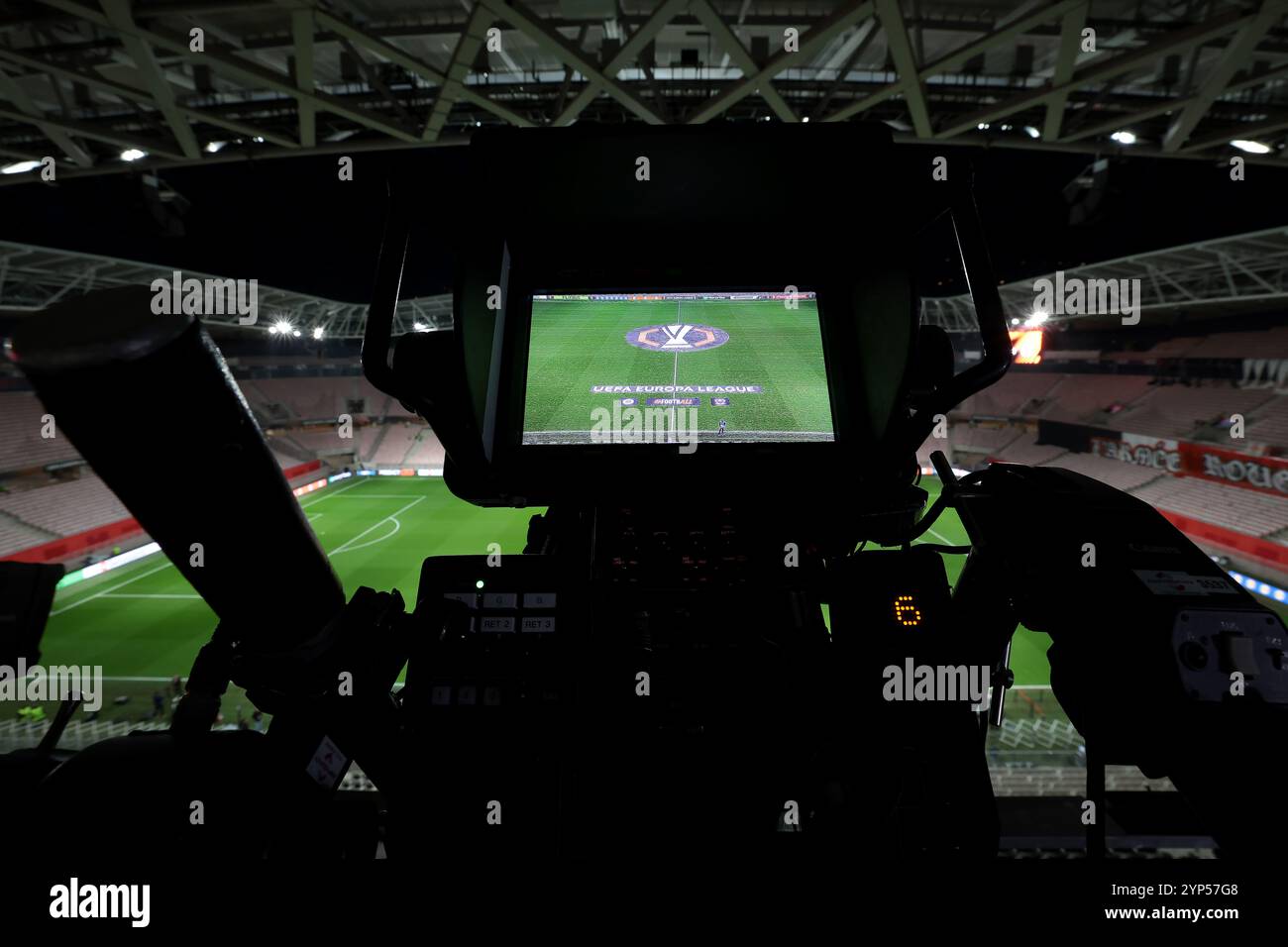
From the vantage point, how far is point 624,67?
22.1 ft

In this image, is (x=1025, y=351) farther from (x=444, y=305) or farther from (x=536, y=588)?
(x=444, y=305)

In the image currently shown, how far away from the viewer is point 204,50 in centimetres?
612

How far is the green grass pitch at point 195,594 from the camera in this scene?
32.0 feet

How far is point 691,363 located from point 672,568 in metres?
0.68

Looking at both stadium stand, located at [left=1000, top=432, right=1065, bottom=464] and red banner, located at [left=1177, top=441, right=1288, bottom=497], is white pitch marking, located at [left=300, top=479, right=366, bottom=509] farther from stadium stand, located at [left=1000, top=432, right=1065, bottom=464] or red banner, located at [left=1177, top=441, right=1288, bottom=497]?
red banner, located at [left=1177, top=441, right=1288, bottom=497]

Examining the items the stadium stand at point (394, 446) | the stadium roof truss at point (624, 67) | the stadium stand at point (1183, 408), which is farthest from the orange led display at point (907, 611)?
the stadium stand at point (394, 446)

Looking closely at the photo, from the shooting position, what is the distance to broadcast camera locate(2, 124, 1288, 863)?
814 millimetres

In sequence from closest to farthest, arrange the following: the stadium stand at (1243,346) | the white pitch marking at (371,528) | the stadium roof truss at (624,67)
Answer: the stadium roof truss at (624,67) < the white pitch marking at (371,528) < the stadium stand at (1243,346)

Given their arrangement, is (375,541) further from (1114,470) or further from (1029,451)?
(1029,451)

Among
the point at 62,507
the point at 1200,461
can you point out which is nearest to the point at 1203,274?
the point at 1200,461

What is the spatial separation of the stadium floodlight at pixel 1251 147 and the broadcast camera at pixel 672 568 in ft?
39.4

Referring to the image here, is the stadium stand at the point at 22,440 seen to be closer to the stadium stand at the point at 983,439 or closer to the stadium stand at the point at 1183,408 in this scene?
the stadium stand at the point at 983,439

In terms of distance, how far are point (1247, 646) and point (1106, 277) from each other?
24.2 meters
